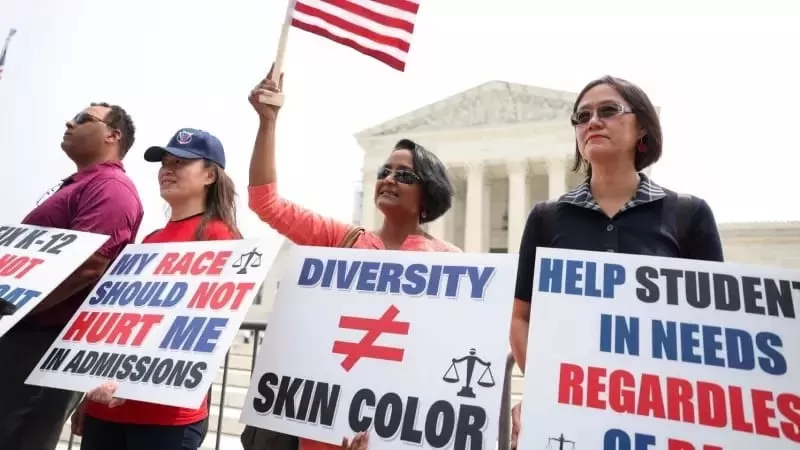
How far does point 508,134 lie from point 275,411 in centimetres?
2921

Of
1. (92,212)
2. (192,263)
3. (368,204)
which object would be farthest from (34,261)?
(368,204)

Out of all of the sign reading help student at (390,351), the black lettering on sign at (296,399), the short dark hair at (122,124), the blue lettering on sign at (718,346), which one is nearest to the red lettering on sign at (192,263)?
the sign reading help student at (390,351)

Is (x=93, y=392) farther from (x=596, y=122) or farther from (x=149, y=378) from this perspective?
(x=596, y=122)

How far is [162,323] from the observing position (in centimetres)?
205

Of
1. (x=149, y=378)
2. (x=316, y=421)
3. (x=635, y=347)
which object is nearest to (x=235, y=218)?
(x=149, y=378)

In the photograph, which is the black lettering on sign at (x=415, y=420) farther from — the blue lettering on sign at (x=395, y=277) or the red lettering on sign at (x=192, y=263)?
the red lettering on sign at (x=192, y=263)

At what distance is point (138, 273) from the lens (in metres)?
2.31

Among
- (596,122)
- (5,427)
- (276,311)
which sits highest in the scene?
(596,122)

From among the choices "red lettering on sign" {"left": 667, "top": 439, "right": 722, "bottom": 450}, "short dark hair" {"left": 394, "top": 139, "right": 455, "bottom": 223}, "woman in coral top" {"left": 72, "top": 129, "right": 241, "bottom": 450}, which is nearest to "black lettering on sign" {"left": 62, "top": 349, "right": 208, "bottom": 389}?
"woman in coral top" {"left": 72, "top": 129, "right": 241, "bottom": 450}

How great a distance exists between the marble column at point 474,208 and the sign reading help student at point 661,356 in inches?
1072

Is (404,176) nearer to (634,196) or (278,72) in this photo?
(278,72)

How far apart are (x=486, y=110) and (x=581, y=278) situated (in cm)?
3002

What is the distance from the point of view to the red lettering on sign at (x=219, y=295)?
1.99 m

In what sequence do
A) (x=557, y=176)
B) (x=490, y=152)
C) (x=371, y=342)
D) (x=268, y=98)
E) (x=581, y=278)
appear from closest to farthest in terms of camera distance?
1. (x=581, y=278)
2. (x=371, y=342)
3. (x=268, y=98)
4. (x=557, y=176)
5. (x=490, y=152)
